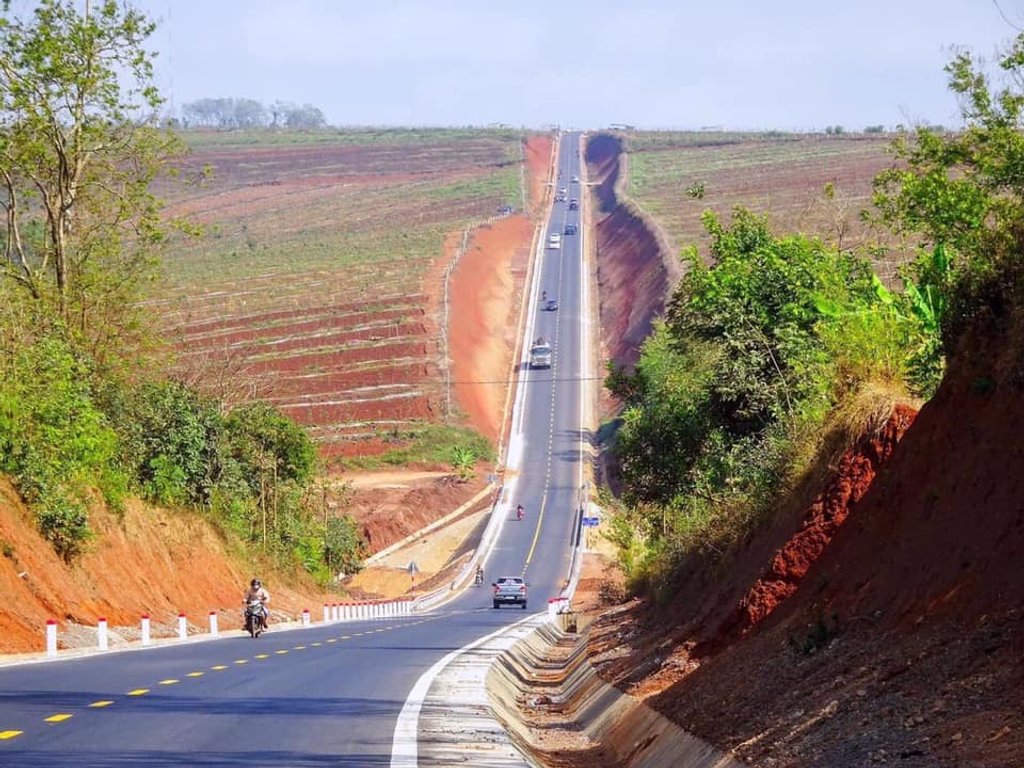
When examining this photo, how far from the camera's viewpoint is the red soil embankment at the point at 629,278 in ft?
369

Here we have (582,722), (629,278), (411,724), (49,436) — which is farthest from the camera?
(629,278)

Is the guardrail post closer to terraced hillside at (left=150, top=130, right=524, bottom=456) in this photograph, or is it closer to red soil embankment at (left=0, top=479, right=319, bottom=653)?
red soil embankment at (left=0, top=479, right=319, bottom=653)

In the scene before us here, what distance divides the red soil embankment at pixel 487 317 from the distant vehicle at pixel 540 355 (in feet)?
9.76

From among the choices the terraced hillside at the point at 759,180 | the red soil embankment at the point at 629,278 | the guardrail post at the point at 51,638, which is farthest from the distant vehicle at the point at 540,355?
the guardrail post at the point at 51,638

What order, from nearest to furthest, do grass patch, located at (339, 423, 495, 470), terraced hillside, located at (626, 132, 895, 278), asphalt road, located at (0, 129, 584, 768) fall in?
asphalt road, located at (0, 129, 584, 768) < grass patch, located at (339, 423, 495, 470) < terraced hillside, located at (626, 132, 895, 278)

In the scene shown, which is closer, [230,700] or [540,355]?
[230,700]

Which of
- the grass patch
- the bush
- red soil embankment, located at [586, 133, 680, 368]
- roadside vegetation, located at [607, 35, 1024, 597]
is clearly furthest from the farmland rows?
the bush

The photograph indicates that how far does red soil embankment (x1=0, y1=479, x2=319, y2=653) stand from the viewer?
33812 mm

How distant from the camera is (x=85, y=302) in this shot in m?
46.3

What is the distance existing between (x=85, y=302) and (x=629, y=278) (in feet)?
292

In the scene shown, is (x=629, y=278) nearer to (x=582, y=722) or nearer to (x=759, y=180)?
(x=759, y=180)

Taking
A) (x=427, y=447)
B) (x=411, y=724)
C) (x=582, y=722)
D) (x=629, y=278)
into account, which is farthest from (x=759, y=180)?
(x=411, y=724)

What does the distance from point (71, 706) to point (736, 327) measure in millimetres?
18205

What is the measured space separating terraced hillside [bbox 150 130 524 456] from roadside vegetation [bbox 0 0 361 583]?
12723 millimetres
